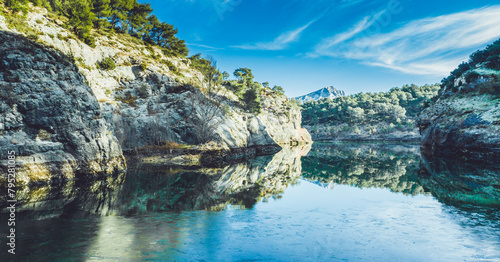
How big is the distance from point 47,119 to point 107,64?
66.7 feet

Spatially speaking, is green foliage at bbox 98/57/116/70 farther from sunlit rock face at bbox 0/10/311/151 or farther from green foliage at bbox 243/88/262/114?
green foliage at bbox 243/88/262/114

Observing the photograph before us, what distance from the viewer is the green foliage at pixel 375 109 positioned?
4993 inches

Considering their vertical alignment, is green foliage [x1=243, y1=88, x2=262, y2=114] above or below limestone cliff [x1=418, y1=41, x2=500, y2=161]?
above

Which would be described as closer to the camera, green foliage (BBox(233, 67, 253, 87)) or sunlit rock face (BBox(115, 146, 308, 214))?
sunlit rock face (BBox(115, 146, 308, 214))

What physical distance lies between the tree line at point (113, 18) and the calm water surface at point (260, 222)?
28098 mm

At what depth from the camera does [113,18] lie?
49781 mm

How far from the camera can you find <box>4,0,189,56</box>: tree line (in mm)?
33469

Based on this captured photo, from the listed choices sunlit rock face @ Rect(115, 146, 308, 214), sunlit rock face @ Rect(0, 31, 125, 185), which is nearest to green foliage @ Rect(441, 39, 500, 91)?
sunlit rock face @ Rect(115, 146, 308, 214)

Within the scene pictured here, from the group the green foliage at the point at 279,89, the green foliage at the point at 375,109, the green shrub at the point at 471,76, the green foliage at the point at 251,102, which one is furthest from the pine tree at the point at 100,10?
the green foliage at the point at 375,109

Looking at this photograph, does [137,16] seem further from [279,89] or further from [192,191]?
[279,89]

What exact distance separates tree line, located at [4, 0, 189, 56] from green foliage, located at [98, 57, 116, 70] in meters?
2.89

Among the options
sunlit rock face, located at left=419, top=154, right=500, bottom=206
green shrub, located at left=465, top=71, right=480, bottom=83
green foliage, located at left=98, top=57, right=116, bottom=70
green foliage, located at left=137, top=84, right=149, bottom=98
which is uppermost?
green foliage, located at left=98, top=57, right=116, bottom=70

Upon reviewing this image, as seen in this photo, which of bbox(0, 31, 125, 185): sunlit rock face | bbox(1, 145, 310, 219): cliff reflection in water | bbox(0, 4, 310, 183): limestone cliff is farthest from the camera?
bbox(0, 4, 310, 183): limestone cliff

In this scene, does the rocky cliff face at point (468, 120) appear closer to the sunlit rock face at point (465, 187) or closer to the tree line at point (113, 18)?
the sunlit rock face at point (465, 187)
